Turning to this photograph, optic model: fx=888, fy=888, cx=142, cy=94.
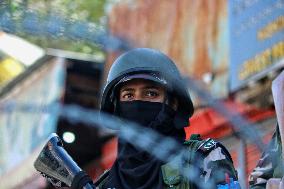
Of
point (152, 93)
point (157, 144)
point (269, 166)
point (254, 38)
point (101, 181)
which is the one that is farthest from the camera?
point (254, 38)

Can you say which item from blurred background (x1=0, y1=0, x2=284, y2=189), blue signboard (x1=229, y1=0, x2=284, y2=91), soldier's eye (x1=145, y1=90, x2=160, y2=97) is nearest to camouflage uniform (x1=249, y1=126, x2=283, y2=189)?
soldier's eye (x1=145, y1=90, x2=160, y2=97)

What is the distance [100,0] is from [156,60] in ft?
43.3

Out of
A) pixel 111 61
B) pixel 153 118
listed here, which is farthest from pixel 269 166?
pixel 111 61

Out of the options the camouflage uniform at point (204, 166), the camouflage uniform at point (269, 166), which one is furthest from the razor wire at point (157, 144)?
the camouflage uniform at point (269, 166)

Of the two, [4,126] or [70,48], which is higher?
[70,48]

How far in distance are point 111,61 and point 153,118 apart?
8540 millimetres

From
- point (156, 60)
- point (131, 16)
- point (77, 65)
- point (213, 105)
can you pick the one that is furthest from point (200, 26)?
point (156, 60)

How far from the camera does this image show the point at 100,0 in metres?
17.1

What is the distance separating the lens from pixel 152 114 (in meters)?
3.94

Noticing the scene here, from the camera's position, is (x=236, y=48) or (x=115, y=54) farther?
(x=115, y=54)

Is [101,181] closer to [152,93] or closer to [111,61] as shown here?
[152,93]

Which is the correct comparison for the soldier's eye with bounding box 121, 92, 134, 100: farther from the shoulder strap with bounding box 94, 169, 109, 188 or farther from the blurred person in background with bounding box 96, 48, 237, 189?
the shoulder strap with bounding box 94, 169, 109, 188

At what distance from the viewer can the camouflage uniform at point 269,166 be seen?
4.16 meters

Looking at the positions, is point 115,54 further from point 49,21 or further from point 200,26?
point 49,21
